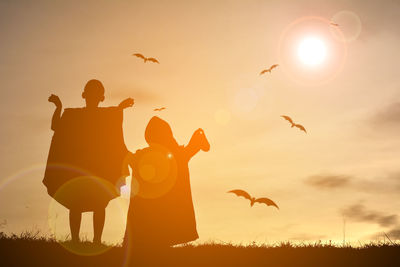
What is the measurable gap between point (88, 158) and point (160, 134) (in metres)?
1.50

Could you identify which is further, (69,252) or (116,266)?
(69,252)

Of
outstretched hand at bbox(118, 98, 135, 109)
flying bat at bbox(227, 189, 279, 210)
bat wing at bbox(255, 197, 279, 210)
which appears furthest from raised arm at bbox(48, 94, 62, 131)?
bat wing at bbox(255, 197, 279, 210)

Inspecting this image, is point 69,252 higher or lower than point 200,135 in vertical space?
lower

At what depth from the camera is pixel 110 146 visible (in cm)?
1104

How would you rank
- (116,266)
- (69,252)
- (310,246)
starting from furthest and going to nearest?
1. (310,246)
2. (69,252)
3. (116,266)

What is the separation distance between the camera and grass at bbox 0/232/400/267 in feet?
33.9

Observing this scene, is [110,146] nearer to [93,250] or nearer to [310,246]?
[93,250]

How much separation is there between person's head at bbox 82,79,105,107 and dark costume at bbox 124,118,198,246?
1.27 metres

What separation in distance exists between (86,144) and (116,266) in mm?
2518

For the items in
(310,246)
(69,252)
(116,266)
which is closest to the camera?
(116,266)

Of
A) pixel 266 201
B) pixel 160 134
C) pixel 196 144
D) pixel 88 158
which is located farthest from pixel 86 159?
pixel 266 201

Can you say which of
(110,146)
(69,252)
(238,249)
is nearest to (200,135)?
(110,146)

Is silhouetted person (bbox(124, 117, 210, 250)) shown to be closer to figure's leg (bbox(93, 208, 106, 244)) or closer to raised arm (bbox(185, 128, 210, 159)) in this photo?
raised arm (bbox(185, 128, 210, 159))

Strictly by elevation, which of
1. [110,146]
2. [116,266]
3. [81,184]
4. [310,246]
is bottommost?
[116,266]
